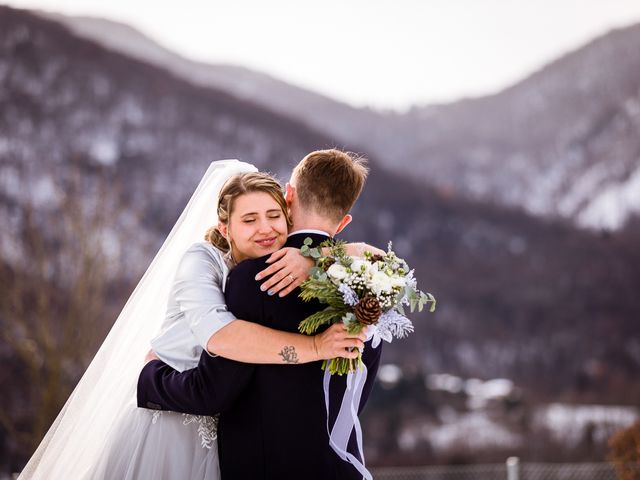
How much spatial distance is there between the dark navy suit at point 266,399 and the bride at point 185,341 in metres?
0.07

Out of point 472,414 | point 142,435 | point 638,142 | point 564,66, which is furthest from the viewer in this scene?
point 564,66

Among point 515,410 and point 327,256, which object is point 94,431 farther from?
point 515,410

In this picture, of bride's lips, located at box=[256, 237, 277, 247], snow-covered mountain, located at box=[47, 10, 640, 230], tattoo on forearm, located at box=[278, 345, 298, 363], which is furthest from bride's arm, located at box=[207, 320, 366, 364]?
snow-covered mountain, located at box=[47, 10, 640, 230]

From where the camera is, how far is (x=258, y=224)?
2939 mm

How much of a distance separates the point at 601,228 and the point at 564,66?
8289 millimetres

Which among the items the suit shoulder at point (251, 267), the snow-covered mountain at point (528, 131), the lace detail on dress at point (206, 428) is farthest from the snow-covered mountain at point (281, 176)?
the suit shoulder at point (251, 267)

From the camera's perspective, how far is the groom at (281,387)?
2732mm

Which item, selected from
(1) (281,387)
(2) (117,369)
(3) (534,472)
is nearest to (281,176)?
(3) (534,472)

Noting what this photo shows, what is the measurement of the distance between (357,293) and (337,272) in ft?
0.33

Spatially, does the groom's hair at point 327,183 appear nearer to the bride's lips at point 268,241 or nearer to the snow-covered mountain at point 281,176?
the bride's lips at point 268,241

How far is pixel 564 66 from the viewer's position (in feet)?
111

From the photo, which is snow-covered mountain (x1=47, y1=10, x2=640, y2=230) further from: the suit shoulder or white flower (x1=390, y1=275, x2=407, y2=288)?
white flower (x1=390, y1=275, x2=407, y2=288)

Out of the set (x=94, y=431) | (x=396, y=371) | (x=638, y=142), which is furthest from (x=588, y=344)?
(x=94, y=431)

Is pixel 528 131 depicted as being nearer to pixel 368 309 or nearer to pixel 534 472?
pixel 534 472
